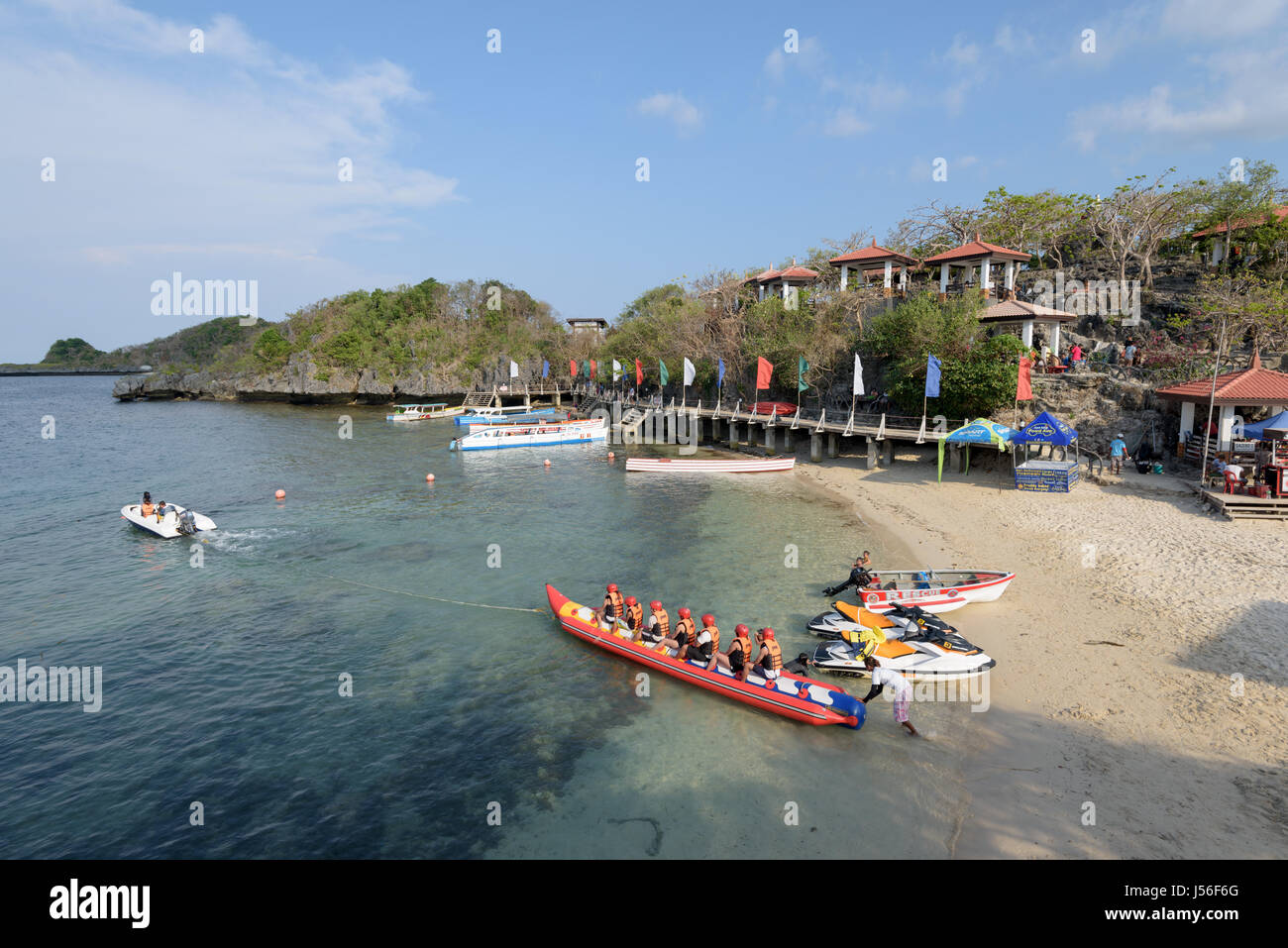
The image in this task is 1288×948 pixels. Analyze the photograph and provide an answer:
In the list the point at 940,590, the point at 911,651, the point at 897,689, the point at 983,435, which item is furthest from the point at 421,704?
Result: the point at 983,435

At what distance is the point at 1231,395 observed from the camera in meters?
23.2

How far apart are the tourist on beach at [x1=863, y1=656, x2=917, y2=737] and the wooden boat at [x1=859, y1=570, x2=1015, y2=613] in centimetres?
339

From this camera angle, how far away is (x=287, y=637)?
1611 centimetres

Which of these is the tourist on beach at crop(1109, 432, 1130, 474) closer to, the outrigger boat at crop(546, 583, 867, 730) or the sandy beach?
the sandy beach

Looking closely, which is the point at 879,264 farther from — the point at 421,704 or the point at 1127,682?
the point at 421,704

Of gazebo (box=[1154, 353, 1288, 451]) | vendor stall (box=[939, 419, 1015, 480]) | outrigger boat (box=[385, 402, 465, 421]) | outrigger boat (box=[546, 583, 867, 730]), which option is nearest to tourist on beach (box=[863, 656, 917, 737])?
outrigger boat (box=[546, 583, 867, 730])

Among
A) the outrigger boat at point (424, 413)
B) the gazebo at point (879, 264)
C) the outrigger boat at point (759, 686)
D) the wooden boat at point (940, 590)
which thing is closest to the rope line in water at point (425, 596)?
the outrigger boat at point (759, 686)

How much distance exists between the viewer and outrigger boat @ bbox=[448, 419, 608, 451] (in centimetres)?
4712

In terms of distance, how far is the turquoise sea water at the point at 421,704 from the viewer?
9.58 meters

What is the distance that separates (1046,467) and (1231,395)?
639cm

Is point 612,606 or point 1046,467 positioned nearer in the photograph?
point 612,606

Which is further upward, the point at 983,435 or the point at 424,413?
the point at 424,413
